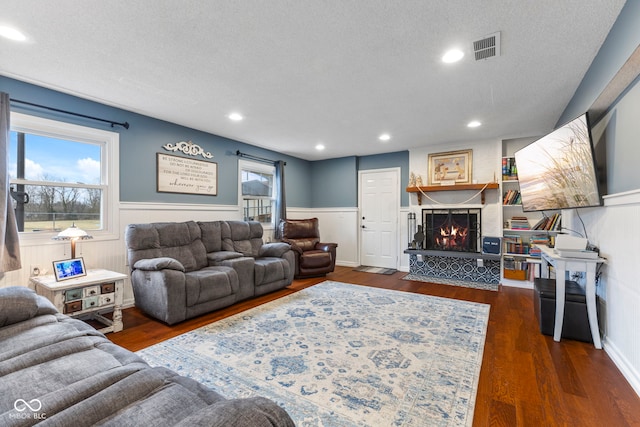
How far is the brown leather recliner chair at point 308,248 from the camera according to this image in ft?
15.7

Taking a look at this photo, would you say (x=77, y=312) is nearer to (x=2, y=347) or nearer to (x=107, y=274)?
(x=107, y=274)

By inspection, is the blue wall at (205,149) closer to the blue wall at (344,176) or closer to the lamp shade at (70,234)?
the blue wall at (344,176)

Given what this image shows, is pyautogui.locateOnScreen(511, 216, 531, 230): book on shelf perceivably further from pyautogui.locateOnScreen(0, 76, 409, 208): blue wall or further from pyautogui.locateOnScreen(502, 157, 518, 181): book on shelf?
pyautogui.locateOnScreen(0, 76, 409, 208): blue wall

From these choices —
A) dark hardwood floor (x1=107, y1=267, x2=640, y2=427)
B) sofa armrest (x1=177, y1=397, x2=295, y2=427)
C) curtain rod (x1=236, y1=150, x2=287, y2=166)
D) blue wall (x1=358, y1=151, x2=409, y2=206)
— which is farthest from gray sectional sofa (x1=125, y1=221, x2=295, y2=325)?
blue wall (x1=358, y1=151, x2=409, y2=206)

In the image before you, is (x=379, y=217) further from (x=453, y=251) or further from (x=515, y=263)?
(x=515, y=263)

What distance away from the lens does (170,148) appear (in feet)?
12.6

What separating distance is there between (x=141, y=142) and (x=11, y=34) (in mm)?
1637

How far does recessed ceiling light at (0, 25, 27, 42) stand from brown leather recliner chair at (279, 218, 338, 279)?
12.2 ft

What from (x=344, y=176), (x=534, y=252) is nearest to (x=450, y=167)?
(x=534, y=252)

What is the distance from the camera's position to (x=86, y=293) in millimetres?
2520

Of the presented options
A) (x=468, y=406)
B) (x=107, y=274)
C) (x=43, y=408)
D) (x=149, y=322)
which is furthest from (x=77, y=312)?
(x=468, y=406)

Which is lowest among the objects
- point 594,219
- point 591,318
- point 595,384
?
point 595,384

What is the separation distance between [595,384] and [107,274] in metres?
4.12

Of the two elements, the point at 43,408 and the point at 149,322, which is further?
the point at 149,322
